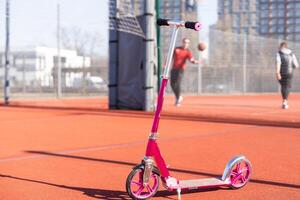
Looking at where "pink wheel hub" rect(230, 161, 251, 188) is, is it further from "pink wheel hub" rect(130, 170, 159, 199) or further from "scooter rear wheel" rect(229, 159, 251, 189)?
"pink wheel hub" rect(130, 170, 159, 199)

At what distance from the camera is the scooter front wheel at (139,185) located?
14.3 feet

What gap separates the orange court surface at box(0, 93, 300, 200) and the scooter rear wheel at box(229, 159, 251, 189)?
0.06 m

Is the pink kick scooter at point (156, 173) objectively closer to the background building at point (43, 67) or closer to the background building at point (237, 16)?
the background building at point (43, 67)

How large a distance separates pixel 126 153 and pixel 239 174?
2266 mm

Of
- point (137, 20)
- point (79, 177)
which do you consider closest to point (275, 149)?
point (79, 177)

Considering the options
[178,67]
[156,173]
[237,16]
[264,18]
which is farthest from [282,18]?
[156,173]

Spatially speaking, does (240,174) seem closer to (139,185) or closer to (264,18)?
(139,185)

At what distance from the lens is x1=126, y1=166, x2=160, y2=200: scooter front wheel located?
4.36 meters

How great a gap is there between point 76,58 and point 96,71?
204cm

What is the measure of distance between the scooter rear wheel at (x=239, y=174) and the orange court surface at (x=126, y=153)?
6 cm

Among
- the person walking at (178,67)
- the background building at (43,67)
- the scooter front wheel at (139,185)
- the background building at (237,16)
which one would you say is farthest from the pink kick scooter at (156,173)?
the background building at (237,16)

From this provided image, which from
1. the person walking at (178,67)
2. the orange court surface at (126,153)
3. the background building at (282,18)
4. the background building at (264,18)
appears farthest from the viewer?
the background building at (264,18)

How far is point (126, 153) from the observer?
7.02 metres

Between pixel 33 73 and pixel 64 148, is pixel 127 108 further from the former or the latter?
pixel 33 73
